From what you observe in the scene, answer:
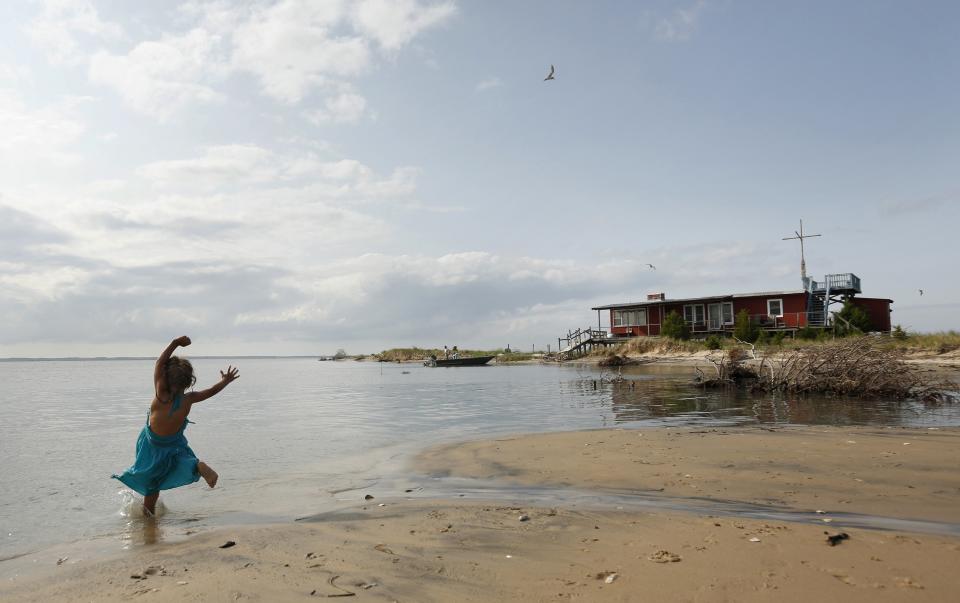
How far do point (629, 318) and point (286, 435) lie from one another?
153ft

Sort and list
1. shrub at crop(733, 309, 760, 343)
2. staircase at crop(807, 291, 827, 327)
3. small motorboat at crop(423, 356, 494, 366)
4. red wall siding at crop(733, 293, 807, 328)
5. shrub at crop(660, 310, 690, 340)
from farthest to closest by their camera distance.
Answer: small motorboat at crop(423, 356, 494, 366)
shrub at crop(660, 310, 690, 340)
red wall siding at crop(733, 293, 807, 328)
staircase at crop(807, 291, 827, 327)
shrub at crop(733, 309, 760, 343)

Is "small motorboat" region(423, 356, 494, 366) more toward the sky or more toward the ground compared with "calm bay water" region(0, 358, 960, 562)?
more toward the ground

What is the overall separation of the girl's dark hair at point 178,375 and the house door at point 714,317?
49.2 metres

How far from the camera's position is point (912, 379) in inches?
734

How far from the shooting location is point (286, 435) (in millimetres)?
14461

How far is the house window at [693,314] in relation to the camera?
5116 cm

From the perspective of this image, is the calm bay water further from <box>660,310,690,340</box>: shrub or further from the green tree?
<box>660,310,690,340</box>: shrub

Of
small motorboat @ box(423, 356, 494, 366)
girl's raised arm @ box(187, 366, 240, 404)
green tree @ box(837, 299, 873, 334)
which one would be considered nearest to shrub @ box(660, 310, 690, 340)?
green tree @ box(837, 299, 873, 334)

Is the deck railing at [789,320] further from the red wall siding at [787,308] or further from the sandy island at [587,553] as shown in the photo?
the sandy island at [587,553]

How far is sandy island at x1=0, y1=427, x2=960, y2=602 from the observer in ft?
13.3

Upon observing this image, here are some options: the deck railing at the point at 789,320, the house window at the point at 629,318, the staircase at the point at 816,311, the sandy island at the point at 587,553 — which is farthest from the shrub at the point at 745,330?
the sandy island at the point at 587,553

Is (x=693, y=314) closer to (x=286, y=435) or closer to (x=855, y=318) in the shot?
(x=855, y=318)

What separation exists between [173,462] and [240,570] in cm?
257

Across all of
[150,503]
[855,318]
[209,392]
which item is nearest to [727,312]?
[855,318]
